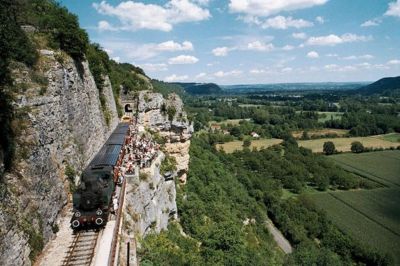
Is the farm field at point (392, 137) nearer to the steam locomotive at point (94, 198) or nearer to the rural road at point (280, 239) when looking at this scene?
the rural road at point (280, 239)

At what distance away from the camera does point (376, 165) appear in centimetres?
9712

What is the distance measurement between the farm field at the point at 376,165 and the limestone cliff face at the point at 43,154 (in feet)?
249

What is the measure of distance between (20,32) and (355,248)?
50.4 meters

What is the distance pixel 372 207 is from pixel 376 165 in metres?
31.4

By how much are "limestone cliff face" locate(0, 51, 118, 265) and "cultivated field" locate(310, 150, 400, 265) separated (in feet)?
153

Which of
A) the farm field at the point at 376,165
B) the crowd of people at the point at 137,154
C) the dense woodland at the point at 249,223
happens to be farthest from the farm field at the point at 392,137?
the crowd of people at the point at 137,154

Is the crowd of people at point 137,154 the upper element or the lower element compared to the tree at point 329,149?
upper

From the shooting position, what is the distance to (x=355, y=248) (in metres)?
52.8

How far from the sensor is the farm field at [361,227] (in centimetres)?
5491

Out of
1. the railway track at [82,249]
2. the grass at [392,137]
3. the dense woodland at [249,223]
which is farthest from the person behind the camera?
the grass at [392,137]

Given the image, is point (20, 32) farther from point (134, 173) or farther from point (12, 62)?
point (134, 173)

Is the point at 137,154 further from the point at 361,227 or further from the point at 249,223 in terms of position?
the point at 361,227

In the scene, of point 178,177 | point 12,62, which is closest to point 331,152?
point 178,177

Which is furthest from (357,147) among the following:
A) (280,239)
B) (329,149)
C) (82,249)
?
(82,249)
